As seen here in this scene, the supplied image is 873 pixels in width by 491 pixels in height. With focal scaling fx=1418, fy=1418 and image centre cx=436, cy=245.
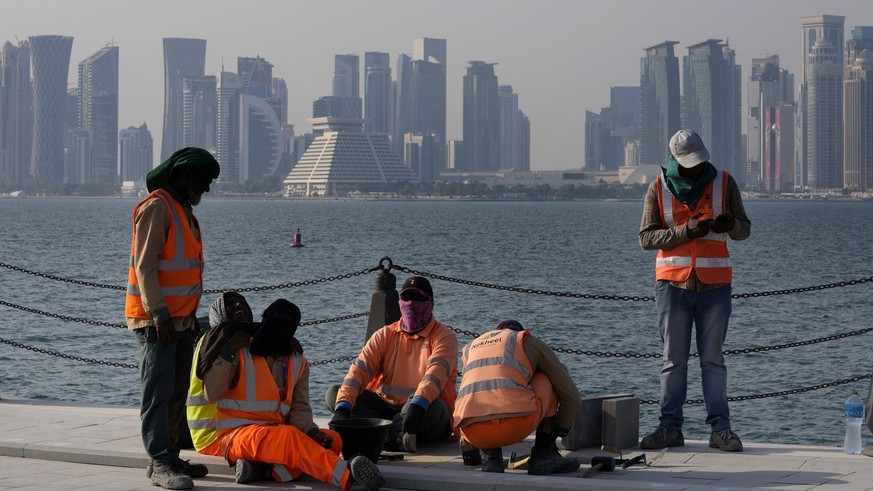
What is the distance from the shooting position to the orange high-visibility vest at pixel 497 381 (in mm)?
8648

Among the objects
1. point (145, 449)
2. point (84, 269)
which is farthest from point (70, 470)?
point (84, 269)

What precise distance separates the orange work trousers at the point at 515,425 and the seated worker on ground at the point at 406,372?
0.69m

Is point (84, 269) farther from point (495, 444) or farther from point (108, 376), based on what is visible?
point (495, 444)

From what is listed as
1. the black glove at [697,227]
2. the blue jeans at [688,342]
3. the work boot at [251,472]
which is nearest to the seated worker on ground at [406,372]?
the work boot at [251,472]

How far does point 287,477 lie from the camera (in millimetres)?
8648

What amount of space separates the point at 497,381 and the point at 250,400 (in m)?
1.58

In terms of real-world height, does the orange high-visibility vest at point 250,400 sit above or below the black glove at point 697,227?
below

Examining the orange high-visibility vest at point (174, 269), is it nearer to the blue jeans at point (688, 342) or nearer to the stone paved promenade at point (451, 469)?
the stone paved promenade at point (451, 469)

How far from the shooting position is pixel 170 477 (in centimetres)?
853

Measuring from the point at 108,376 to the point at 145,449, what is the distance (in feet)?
53.6

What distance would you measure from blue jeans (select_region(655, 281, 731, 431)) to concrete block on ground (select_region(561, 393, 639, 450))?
0.46 m

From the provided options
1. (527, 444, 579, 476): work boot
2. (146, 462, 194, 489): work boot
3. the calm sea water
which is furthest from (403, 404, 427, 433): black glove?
the calm sea water

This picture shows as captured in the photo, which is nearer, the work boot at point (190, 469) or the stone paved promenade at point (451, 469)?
the stone paved promenade at point (451, 469)

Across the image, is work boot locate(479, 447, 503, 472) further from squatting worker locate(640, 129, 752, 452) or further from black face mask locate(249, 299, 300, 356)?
black face mask locate(249, 299, 300, 356)
